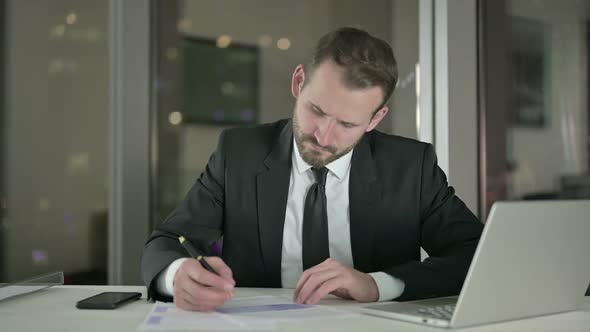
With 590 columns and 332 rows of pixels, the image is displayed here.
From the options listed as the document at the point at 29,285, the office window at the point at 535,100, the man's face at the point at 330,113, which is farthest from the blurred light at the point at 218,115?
the document at the point at 29,285

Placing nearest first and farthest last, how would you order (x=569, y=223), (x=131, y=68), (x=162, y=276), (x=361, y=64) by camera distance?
(x=569, y=223), (x=162, y=276), (x=361, y=64), (x=131, y=68)

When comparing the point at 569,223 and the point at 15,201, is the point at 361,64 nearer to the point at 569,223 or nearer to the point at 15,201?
the point at 569,223

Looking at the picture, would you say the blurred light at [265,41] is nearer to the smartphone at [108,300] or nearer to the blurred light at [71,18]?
the blurred light at [71,18]

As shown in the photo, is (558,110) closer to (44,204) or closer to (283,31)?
(283,31)

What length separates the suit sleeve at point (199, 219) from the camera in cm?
161

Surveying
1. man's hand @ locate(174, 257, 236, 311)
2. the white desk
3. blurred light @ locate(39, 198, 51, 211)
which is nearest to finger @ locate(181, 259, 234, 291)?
man's hand @ locate(174, 257, 236, 311)

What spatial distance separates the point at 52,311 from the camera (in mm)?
1271

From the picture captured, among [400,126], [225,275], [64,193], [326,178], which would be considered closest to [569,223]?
[225,275]

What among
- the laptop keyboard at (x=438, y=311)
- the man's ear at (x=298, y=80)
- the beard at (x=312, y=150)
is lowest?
the laptop keyboard at (x=438, y=311)

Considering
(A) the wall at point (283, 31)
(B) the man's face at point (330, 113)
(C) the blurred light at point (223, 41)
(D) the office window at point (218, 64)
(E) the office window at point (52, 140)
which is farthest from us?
(E) the office window at point (52, 140)

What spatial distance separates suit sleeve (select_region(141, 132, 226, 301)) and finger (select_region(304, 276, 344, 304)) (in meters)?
0.38

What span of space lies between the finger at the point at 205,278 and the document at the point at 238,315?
0.16 ft

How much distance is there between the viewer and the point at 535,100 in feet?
8.86

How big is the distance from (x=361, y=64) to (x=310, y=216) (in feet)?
1.42
